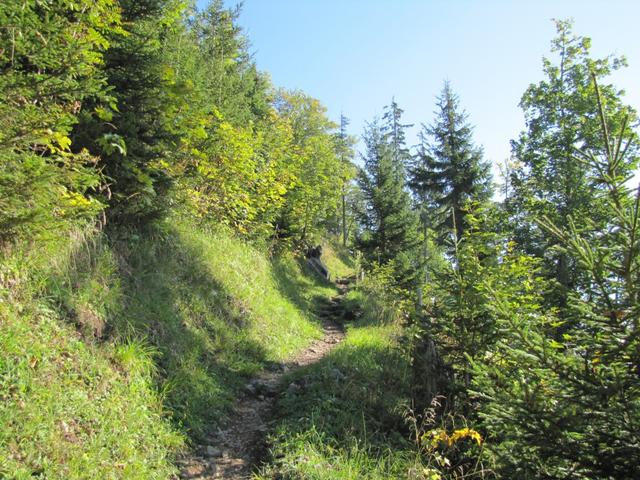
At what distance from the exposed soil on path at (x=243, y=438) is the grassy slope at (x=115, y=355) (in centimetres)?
25

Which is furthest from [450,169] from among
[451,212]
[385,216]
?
[451,212]

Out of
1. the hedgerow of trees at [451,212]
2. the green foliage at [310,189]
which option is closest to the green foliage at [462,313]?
the hedgerow of trees at [451,212]

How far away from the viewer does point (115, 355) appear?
191 inches

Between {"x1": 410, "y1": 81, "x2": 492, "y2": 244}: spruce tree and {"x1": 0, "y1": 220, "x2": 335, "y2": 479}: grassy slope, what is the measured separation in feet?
55.9

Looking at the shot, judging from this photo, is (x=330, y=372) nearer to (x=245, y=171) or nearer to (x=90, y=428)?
(x=90, y=428)

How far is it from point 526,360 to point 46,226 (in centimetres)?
513

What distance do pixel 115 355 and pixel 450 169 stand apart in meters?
21.4

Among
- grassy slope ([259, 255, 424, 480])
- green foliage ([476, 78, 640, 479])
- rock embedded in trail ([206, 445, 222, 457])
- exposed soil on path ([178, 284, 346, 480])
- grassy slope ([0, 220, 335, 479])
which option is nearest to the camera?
green foliage ([476, 78, 640, 479])

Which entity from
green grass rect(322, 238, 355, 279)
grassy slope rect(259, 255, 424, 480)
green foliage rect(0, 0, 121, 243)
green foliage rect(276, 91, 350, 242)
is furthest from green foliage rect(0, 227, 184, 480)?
green grass rect(322, 238, 355, 279)

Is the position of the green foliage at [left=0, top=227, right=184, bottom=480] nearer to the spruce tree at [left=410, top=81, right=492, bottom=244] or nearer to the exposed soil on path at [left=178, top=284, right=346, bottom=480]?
the exposed soil on path at [left=178, top=284, right=346, bottom=480]

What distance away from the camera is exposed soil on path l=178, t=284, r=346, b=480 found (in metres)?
4.52

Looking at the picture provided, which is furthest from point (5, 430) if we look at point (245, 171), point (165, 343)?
point (245, 171)

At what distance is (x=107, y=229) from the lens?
20.4 feet

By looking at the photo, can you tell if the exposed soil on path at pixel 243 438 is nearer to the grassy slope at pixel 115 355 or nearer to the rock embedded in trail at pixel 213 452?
the rock embedded in trail at pixel 213 452
